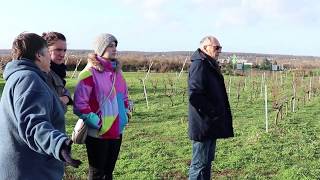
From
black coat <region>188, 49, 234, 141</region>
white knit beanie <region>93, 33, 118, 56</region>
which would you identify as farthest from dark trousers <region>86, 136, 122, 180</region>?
black coat <region>188, 49, 234, 141</region>

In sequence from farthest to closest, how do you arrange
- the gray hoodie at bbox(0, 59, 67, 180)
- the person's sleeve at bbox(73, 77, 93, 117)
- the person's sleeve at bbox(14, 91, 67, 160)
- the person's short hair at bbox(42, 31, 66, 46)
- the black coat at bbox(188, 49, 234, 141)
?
the black coat at bbox(188, 49, 234, 141) → the person's sleeve at bbox(73, 77, 93, 117) → the person's short hair at bbox(42, 31, 66, 46) → the gray hoodie at bbox(0, 59, 67, 180) → the person's sleeve at bbox(14, 91, 67, 160)

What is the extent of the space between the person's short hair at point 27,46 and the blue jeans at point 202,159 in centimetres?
257

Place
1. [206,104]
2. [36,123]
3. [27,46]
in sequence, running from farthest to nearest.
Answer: [206,104], [27,46], [36,123]

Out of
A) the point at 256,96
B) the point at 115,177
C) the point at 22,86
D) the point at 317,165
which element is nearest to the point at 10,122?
the point at 22,86

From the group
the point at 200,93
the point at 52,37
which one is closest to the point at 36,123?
the point at 52,37

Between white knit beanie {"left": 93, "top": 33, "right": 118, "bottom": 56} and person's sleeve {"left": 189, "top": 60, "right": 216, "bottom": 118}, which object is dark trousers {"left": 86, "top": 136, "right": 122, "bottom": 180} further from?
person's sleeve {"left": 189, "top": 60, "right": 216, "bottom": 118}

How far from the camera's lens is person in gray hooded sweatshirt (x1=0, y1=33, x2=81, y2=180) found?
8.31ft

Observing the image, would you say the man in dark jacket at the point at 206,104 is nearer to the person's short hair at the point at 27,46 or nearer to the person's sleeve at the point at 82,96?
the person's sleeve at the point at 82,96

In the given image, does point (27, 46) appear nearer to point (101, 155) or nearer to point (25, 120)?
point (25, 120)

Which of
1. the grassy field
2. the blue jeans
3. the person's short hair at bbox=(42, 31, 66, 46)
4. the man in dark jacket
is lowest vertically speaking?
the grassy field

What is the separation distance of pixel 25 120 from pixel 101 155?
5.55 feet

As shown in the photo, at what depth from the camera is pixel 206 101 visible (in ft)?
16.1

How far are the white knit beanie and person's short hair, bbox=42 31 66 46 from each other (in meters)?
0.32

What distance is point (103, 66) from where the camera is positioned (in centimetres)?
414
